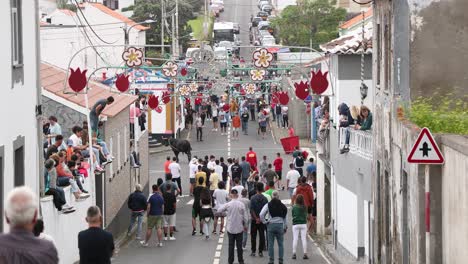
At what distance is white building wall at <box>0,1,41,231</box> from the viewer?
69.3 feet

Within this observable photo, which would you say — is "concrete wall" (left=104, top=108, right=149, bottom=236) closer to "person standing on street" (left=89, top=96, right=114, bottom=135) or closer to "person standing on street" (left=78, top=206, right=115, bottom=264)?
"person standing on street" (left=89, top=96, right=114, bottom=135)

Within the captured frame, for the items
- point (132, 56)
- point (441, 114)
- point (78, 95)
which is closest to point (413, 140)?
point (441, 114)

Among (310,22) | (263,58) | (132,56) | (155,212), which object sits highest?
(310,22)

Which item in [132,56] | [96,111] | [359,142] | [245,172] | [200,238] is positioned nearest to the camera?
[359,142]

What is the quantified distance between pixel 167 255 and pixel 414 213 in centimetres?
1229


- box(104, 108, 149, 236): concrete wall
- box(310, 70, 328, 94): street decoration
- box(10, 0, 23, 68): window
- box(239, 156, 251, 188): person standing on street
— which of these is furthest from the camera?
box(239, 156, 251, 188): person standing on street

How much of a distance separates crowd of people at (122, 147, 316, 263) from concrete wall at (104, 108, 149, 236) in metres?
1.10

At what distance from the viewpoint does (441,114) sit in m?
19.4

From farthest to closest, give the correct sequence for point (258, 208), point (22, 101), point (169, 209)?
1. point (169, 209)
2. point (258, 208)
3. point (22, 101)

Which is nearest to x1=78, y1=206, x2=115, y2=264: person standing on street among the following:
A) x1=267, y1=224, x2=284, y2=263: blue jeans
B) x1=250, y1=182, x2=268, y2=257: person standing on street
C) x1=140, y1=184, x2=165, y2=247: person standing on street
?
x1=267, y1=224, x2=284, y2=263: blue jeans

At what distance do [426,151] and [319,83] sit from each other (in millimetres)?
17975

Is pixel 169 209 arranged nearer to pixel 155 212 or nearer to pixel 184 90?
pixel 155 212

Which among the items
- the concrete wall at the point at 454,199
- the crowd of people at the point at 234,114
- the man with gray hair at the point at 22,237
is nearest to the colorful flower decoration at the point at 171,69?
the crowd of people at the point at 234,114

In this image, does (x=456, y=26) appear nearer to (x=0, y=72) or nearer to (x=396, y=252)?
(x=396, y=252)
